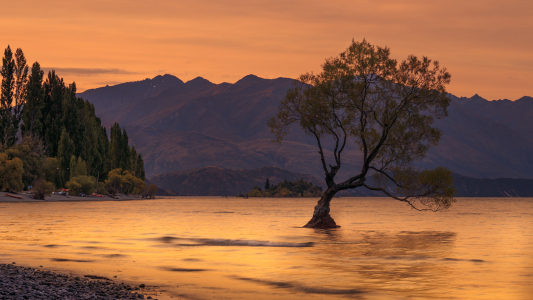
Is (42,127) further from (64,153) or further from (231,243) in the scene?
(231,243)

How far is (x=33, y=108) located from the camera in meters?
173

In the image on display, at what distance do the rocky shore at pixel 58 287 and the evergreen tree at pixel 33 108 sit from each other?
156 metres

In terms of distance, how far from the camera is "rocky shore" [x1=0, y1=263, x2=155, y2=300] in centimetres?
2152

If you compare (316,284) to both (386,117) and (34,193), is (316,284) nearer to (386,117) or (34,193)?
(386,117)

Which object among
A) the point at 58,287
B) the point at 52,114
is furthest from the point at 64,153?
the point at 58,287

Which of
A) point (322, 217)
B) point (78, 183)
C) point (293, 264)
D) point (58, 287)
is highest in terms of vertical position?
point (78, 183)

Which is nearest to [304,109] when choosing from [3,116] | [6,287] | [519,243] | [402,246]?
[402,246]

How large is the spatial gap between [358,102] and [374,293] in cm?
4014

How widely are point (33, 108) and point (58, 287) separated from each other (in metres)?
163

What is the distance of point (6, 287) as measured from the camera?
22.5m

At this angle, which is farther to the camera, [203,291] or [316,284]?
[316,284]

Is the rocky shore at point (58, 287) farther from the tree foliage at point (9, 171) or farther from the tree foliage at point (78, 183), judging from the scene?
the tree foliage at point (78, 183)

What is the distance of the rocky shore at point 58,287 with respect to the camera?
21.5m

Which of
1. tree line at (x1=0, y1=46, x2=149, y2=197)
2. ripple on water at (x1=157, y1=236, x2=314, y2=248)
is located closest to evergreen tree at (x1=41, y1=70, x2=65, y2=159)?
tree line at (x1=0, y1=46, x2=149, y2=197)
